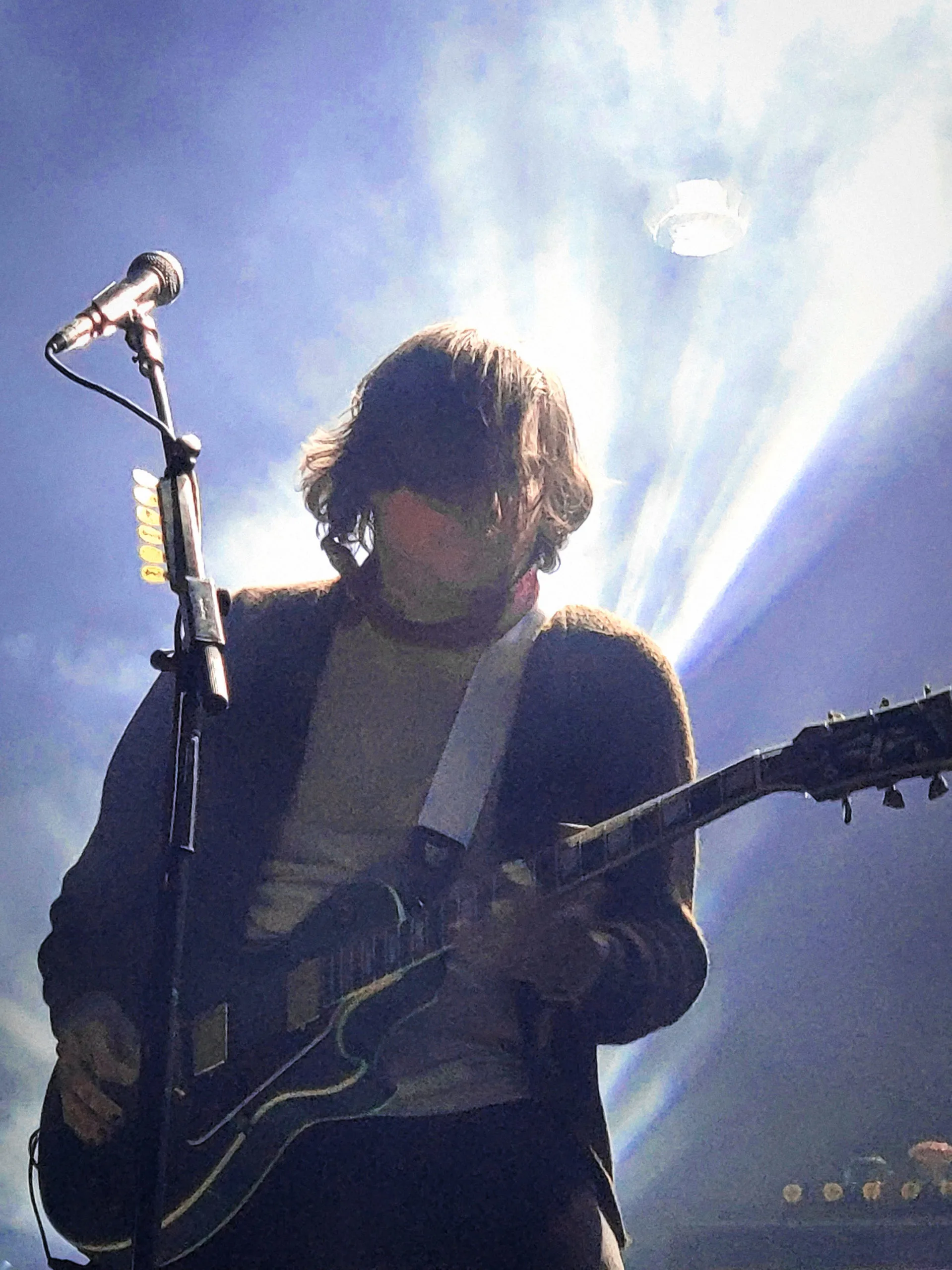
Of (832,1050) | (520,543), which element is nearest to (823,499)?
(832,1050)

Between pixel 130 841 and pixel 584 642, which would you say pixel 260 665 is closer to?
pixel 130 841

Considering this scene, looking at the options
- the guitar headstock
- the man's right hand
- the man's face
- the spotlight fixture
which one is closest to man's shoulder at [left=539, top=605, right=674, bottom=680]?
the man's face

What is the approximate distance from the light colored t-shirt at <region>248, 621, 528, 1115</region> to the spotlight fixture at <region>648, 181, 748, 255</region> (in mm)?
2981

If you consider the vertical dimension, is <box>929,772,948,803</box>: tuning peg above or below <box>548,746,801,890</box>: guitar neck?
below

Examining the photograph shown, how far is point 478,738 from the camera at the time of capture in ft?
6.24

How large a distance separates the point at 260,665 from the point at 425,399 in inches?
20.8

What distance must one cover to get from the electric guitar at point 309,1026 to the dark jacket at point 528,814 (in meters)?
0.11

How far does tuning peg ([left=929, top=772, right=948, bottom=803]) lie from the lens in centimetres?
133

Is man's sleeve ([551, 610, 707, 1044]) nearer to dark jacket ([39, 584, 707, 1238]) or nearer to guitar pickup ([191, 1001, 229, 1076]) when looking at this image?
dark jacket ([39, 584, 707, 1238])

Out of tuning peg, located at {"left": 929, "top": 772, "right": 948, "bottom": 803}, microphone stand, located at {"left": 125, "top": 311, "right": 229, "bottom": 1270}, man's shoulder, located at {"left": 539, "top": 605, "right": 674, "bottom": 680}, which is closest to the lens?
microphone stand, located at {"left": 125, "top": 311, "right": 229, "bottom": 1270}

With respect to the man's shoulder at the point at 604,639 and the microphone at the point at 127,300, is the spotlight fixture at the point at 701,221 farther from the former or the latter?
the microphone at the point at 127,300

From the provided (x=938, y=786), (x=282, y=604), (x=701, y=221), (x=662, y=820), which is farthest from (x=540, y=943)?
(x=701, y=221)

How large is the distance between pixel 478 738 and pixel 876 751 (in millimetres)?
680

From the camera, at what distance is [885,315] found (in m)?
5.05
